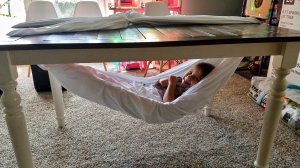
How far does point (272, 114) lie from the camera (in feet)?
3.48

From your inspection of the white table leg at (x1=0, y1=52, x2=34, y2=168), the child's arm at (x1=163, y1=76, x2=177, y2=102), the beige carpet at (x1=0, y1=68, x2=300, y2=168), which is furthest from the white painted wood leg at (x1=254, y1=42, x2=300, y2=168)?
the white table leg at (x1=0, y1=52, x2=34, y2=168)

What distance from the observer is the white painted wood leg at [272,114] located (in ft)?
3.36

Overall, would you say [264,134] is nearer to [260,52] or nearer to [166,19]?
[260,52]

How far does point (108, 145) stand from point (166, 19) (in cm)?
79

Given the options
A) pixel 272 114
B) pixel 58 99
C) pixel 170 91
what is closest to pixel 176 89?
pixel 170 91

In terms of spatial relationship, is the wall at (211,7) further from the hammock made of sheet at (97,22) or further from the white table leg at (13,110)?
the white table leg at (13,110)

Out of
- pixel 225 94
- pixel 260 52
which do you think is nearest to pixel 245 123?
pixel 225 94

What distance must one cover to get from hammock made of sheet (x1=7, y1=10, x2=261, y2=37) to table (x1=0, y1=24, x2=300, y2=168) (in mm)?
47

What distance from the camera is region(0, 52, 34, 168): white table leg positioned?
2.61 feet

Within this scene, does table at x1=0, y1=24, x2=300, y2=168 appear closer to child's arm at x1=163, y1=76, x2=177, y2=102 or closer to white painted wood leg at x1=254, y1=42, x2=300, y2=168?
white painted wood leg at x1=254, y1=42, x2=300, y2=168

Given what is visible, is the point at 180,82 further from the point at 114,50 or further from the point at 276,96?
the point at 114,50

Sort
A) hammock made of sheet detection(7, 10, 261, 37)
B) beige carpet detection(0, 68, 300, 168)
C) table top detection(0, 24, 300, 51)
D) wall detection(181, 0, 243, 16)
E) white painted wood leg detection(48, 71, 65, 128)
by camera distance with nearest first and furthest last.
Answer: table top detection(0, 24, 300, 51)
hammock made of sheet detection(7, 10, 261, 37)
beige carpet detection(0, 68, 300, 168)
white painted wood leg detection(48, 71, 65, 128)
wall detection(181, 0, 243, 16)

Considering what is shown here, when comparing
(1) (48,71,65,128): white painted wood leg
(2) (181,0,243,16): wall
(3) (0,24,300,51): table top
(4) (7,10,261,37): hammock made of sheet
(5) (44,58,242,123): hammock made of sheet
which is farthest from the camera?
(2) (181,0,243,16): wall

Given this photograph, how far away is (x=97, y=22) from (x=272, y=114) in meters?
0.89
